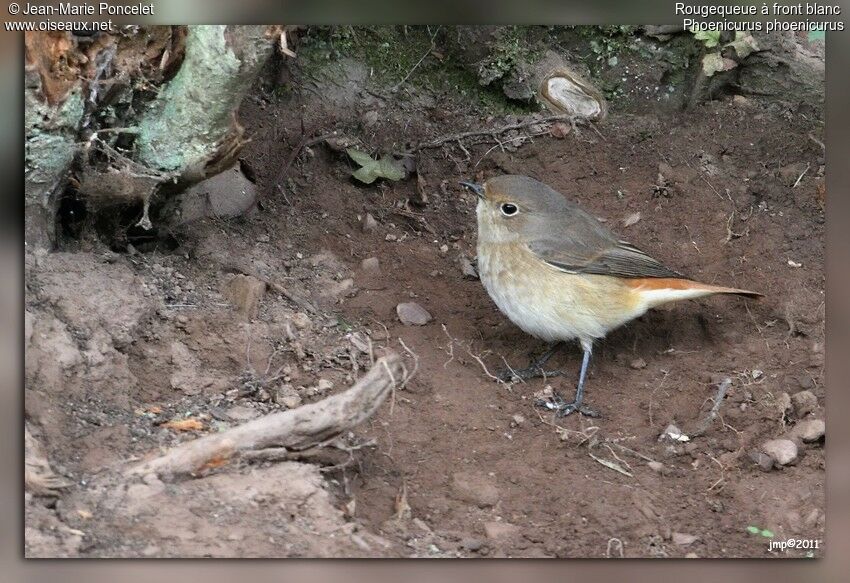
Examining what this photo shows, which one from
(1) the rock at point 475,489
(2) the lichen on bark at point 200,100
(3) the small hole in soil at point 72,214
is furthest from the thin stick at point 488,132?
(1) the rock at point 475,489

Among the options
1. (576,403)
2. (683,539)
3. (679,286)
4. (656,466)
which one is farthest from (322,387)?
(679,286)

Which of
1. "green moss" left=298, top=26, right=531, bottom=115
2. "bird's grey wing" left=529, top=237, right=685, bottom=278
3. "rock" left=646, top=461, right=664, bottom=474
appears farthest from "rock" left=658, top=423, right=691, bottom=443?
"green moss" left=298, top=26, right=531, bottom=115

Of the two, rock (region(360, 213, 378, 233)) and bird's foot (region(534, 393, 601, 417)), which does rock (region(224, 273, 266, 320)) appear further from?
bird's foot (region(534, 393, 601, 417))

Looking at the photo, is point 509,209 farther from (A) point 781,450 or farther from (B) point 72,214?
(B) point 72,214

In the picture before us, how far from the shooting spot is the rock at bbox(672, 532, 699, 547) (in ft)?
14.1

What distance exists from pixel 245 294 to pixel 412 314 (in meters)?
0.96

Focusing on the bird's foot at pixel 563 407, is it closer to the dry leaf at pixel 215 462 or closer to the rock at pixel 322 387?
the rock at pixel 322 387

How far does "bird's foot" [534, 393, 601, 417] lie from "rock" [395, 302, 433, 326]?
0.82 metres

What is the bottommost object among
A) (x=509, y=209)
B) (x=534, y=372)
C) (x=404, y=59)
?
(x=534, y=372)

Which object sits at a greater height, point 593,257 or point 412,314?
point 593,257

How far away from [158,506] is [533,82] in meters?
3.91

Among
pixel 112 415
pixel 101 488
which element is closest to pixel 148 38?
pixel 112 415

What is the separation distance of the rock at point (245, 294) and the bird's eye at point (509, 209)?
4.82 ft

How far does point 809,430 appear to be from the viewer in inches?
192
